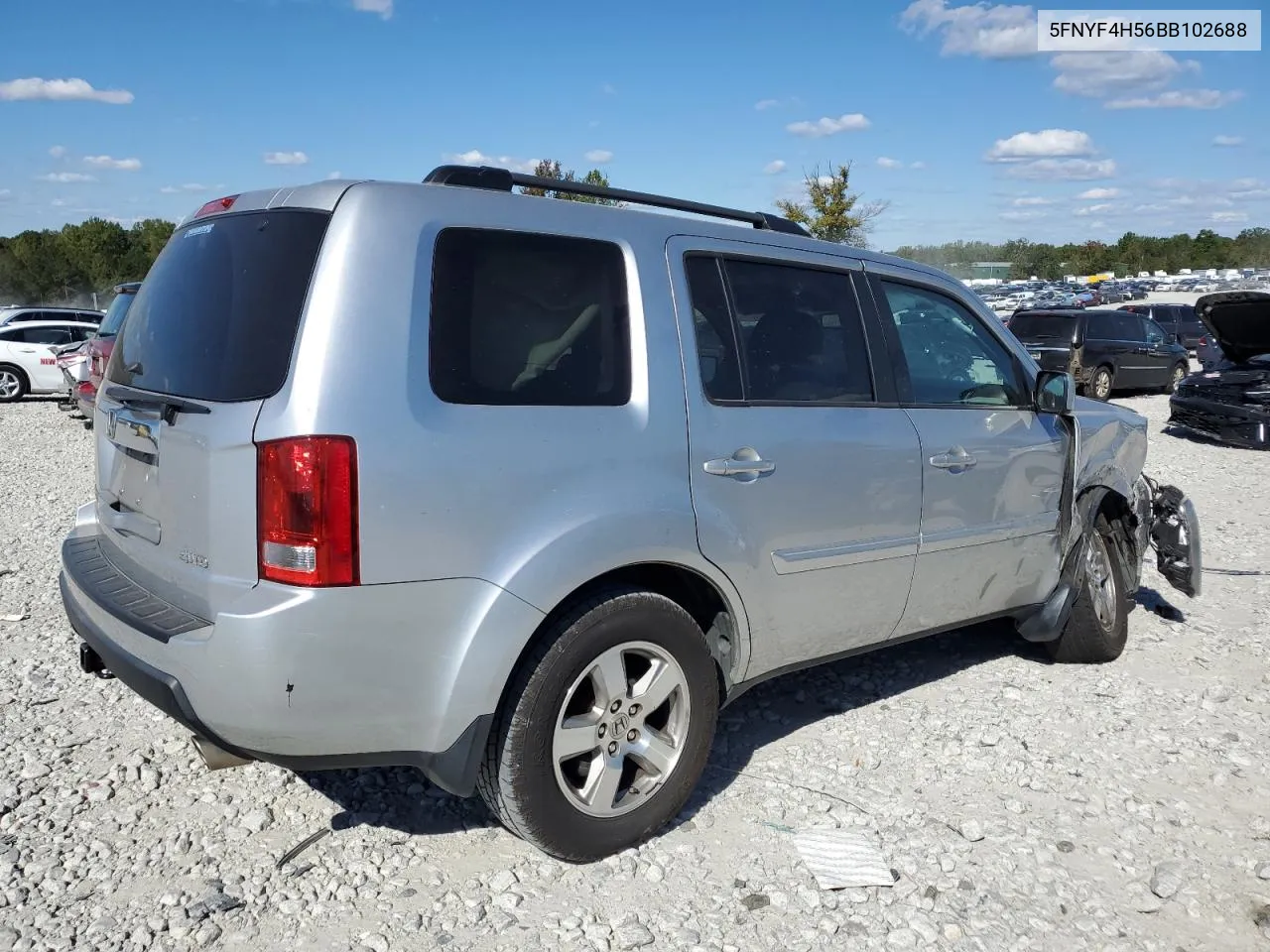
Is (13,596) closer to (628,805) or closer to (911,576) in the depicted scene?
(628,805)

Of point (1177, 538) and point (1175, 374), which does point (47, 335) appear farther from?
point (1175, 374)

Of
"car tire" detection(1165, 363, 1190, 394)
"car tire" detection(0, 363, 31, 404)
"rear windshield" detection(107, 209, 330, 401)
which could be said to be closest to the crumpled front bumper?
"rear windshield" detection(107, 209, 330, 401)

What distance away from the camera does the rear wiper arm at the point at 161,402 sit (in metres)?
2.76

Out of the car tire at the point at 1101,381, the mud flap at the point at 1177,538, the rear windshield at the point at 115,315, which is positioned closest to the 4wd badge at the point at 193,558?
the mud flap at the point at 1177,538

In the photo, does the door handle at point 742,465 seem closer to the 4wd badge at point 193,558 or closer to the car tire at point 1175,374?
the 4wd badge at point 193,558

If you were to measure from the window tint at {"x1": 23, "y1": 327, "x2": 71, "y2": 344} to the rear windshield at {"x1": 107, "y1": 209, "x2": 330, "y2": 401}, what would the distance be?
19.5 m

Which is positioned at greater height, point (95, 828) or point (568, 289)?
point (568, 289)

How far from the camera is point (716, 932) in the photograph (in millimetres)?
2865

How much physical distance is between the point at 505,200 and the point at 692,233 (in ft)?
2.32

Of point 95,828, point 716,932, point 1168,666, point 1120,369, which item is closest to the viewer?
point 716,932

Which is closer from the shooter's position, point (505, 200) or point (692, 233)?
point (505, 200)

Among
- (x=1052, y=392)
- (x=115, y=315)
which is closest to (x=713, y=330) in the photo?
(x=1052, y=392)

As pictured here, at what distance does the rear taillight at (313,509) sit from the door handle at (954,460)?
2276mm

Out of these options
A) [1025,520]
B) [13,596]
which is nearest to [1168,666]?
[1025,520]
